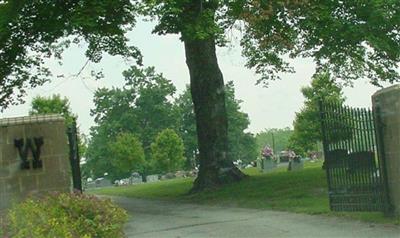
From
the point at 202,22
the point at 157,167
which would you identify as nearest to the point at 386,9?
the point at 202,22

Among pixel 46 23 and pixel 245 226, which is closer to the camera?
pixel 245 226

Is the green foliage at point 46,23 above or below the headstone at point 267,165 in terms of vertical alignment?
above

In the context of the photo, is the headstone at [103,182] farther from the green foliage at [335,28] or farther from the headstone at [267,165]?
the green foliage at [335,28]

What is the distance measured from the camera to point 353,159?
1205 centimetres

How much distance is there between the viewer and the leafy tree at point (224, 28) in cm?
1673

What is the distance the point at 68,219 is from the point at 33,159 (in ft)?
16.9

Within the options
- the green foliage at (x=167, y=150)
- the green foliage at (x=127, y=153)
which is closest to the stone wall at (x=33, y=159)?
the green foliage at (x=127, y=153)

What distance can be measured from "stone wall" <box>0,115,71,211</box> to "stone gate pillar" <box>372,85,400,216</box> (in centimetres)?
592

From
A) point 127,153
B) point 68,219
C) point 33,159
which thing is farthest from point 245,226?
point 127,153

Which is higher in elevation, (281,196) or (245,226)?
(281,196)

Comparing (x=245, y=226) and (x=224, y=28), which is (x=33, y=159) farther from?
(x=224, y=28)

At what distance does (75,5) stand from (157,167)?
55.1 meters

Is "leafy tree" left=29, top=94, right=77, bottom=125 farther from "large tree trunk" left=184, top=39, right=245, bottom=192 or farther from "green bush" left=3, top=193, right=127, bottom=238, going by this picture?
"green bush" left=3, top=193, right=127, bottom=238

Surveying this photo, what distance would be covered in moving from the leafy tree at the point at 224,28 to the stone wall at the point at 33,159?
4753 mm
